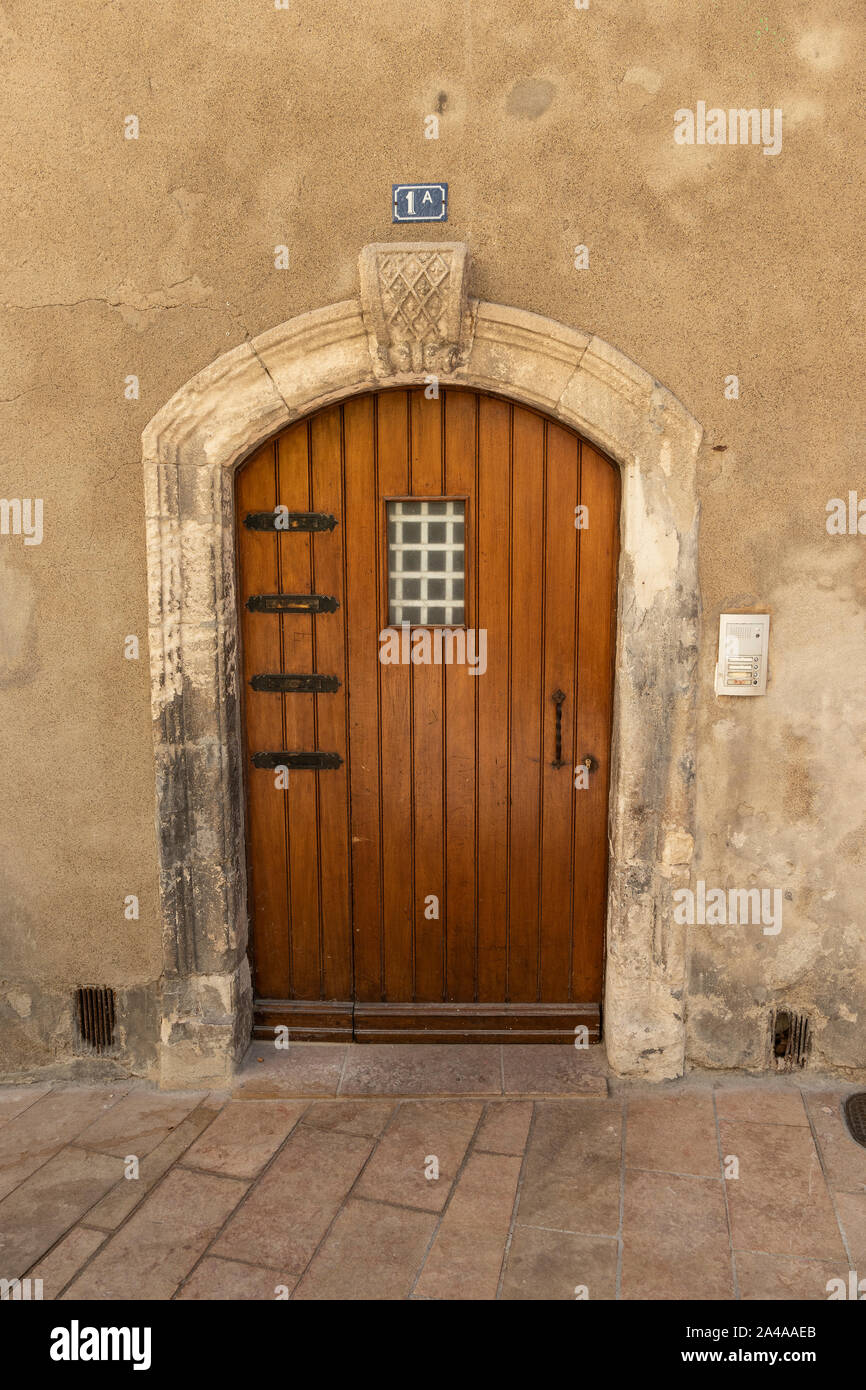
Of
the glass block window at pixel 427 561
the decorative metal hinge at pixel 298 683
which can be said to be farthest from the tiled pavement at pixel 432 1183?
the glass block window at pixel 427 561

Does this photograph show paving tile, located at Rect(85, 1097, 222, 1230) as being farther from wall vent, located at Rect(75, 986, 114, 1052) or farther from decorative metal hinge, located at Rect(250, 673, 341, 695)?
decorative metal hinge, located at Rect(250, 673, 341, 695)

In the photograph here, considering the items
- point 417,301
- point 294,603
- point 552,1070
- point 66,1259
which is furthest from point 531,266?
point 66,1259

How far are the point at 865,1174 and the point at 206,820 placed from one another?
8.08ft

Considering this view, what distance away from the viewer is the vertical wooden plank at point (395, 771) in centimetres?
339

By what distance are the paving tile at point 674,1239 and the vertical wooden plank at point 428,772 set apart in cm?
106

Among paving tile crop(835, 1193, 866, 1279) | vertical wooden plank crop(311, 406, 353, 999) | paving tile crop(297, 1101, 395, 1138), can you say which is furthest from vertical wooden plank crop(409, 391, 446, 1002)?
paving tile crop(835, 1193, 866, 1279)

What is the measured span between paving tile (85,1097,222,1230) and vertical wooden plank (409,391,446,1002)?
2.95ft

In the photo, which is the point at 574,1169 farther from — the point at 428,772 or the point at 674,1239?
the point at 428,772

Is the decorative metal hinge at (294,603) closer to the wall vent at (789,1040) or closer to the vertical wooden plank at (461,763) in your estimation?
the vertical wooden plank at (461,763)

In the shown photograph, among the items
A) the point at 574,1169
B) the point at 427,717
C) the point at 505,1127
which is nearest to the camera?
the point at 574,1169

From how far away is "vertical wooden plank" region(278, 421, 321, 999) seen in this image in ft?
11.2

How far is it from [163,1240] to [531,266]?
126 inches

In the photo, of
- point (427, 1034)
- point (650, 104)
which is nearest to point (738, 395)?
point (650, 104)

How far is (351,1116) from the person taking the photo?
3.27 meters
